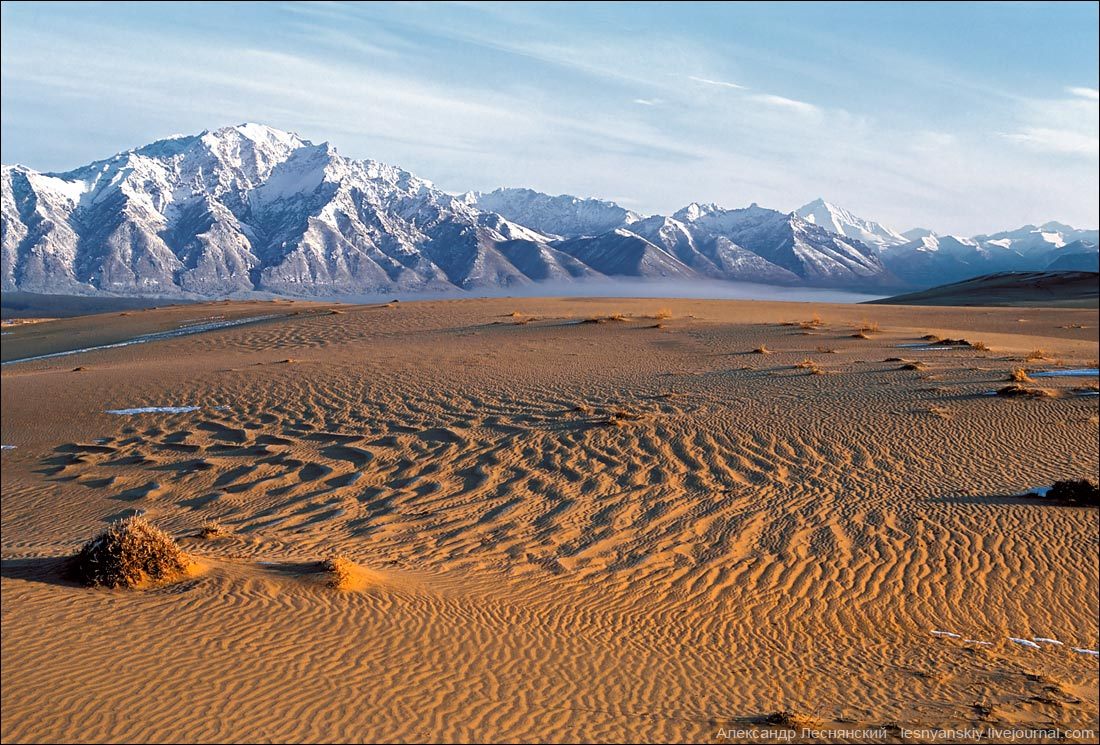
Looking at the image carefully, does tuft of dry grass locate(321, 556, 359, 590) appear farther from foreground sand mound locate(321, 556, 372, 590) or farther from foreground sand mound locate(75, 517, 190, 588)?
foreground sand mound locate(75, 517, 190, 588)

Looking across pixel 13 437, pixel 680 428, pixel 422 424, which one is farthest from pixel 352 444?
pixel 13 437

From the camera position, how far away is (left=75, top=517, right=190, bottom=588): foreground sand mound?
9.33m

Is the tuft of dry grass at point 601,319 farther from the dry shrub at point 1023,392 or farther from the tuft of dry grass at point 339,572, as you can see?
the tuft of dry grass at point 339,572

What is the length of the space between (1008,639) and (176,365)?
2556 cm

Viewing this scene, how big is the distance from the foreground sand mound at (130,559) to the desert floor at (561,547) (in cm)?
28

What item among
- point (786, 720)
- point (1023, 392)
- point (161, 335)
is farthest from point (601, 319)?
point (786, 720)

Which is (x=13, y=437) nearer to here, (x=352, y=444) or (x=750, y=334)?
(x=352, y=444)

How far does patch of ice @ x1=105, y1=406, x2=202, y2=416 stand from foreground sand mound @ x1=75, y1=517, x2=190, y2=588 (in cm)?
1181

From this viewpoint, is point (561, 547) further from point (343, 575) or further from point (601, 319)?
point (601, 319)

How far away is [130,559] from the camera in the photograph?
940cm

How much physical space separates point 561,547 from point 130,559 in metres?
5.61

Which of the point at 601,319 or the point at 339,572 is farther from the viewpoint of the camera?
the point at 601,319

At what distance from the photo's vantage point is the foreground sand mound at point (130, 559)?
933 centimetres

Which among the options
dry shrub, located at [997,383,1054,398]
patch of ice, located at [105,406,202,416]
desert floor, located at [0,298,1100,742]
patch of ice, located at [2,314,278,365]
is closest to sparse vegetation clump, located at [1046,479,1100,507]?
desert floor, located at [0,298,1100,742]
